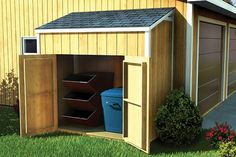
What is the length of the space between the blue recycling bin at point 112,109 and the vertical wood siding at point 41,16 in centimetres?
151

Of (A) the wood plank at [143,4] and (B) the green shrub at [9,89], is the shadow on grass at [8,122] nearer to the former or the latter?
(B) the green shrub at [9,89]

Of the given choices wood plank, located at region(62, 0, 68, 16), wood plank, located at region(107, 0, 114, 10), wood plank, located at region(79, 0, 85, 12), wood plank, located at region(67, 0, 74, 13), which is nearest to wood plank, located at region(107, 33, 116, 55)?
wood plank, located at region(107, 0, 114, 10)

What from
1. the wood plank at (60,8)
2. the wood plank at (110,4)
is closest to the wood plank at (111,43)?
the wood plank at (110,4)

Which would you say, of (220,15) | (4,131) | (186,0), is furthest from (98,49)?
(220,15)

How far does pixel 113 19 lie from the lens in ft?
27.9

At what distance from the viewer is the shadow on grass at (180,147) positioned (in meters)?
→ 7.48

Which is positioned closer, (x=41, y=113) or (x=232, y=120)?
(x=41, y=113)

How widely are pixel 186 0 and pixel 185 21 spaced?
504mm

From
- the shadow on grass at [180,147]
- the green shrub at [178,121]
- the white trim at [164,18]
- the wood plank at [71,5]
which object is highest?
the wood plank at [71,5]

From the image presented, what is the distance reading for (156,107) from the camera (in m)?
7.82

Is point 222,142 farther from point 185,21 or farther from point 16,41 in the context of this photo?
point 16,41

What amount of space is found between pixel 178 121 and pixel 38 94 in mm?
3551

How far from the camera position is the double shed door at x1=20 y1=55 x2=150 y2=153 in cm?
719

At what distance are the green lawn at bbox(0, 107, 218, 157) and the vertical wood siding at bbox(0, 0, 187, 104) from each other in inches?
71.5
